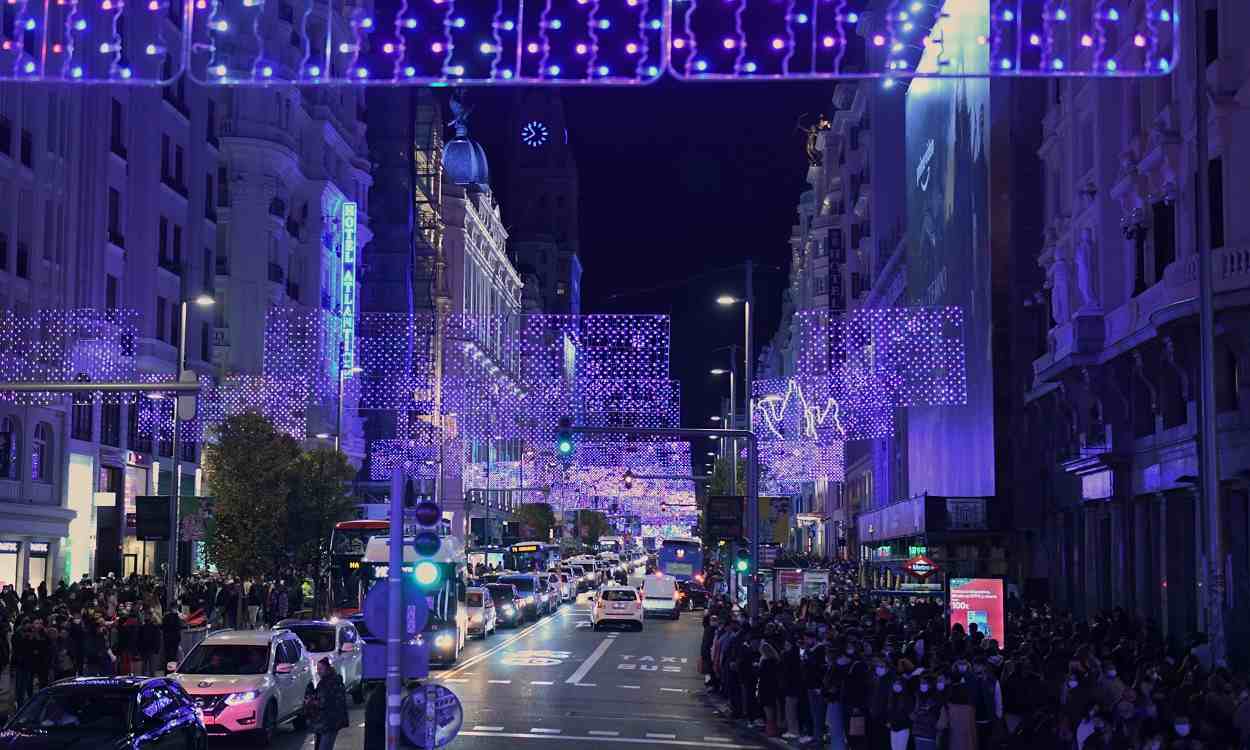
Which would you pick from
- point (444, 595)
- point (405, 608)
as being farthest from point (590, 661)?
point (405, 608)

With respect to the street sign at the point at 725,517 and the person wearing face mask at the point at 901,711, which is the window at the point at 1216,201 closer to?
the person wearing face mask at the point at 901,711

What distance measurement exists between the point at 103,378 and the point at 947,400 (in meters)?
22.0

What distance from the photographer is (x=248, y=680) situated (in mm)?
22406

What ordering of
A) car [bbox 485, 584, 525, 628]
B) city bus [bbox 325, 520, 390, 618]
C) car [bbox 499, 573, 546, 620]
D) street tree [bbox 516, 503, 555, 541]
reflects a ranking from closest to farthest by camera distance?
city bus [bbox 325, 520, 390, 618]
car [bbox 485, 584, 525, 628]
car [bbox 499, 573, 546, 620]
street tree [bbox 516, 503, 555, 541]

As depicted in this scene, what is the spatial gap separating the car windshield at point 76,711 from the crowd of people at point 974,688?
28.3ft

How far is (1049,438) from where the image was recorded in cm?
4212

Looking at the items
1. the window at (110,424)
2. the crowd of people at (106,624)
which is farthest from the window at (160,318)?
the crowd of people at (106,624)

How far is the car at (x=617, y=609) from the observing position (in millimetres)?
55656

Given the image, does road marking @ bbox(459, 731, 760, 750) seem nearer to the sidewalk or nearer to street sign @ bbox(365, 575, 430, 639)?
the sidewalk

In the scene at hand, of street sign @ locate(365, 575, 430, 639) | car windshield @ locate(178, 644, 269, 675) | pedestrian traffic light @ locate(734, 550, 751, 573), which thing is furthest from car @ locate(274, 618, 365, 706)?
pedestrian traffic light @ locate(734, 550, 751, 573)

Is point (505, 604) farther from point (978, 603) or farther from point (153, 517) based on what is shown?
point (978, 603)

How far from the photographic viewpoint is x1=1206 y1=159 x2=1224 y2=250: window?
27.6 meters

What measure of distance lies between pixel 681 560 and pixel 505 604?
3457 cm

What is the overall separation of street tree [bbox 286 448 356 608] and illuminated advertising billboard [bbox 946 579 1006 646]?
23.7 m
